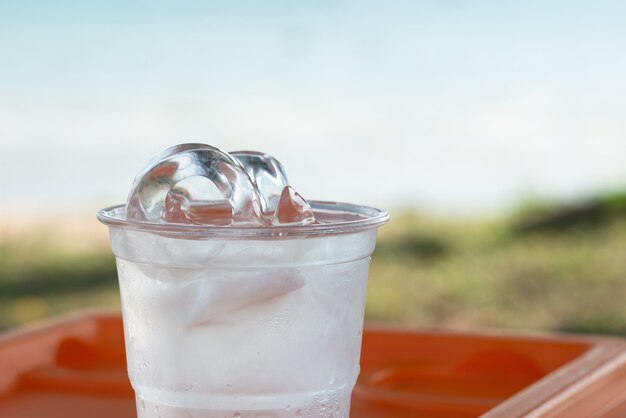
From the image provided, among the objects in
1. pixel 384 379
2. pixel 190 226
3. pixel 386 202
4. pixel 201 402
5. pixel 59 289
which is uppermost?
pixel 190 226

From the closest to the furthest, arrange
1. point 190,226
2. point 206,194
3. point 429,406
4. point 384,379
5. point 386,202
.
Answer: point 190,226
point 206,194
point 429,406
point 384,379
point 386,202

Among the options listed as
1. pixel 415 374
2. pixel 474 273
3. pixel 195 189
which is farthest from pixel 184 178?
pixel 474 273

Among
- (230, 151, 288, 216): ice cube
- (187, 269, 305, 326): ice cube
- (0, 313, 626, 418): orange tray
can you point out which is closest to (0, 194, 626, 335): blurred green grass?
(0, 313, 626, 418): orange tray

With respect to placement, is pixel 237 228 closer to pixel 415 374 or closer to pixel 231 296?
pixel 231 296

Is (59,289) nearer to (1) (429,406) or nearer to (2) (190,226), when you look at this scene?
(1) (429,406)

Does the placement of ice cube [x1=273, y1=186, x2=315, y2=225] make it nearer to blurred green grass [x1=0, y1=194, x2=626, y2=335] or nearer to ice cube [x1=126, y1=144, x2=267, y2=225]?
ice cube [x1=126, y1=144, x2=267, y2=225]

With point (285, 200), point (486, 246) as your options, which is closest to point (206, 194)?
point (285, 200)
